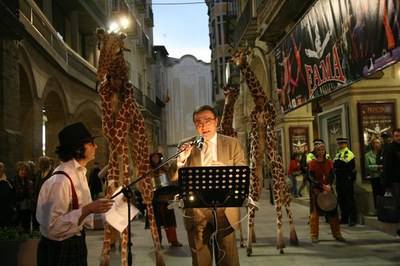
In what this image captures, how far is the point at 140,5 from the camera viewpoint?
111ft

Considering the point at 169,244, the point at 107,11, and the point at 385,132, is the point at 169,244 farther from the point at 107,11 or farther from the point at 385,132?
the point at 107,11

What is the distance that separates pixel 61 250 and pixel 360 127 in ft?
26.6

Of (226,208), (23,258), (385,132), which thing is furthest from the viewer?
(385,132)

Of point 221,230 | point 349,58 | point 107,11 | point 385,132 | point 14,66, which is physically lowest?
point 221,230

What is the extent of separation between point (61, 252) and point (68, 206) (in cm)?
36

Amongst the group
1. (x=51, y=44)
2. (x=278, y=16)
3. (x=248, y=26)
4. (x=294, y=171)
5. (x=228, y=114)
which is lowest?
(x=294, y=171)

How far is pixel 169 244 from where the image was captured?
8.51 m

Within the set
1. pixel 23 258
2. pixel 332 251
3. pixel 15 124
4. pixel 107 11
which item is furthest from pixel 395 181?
pixel 107 11

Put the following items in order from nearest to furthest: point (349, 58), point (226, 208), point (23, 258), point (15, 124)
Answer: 1. point (226, 208)
2. point (23, 258)
3. point (349, 58)
4. point (15, 124)

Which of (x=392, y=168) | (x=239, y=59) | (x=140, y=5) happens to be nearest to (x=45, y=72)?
(x=239, y=59)

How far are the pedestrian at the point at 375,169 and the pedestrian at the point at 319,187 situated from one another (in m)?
1.65

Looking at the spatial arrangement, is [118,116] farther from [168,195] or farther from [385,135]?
[385,135]

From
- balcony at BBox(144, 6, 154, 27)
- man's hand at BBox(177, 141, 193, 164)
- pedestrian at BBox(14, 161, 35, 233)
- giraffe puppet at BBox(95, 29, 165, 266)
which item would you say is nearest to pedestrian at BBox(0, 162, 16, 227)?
giraffe puppet at BBox(95, 29, 165, 266)

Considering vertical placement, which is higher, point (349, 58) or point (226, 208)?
point (349, 58)
